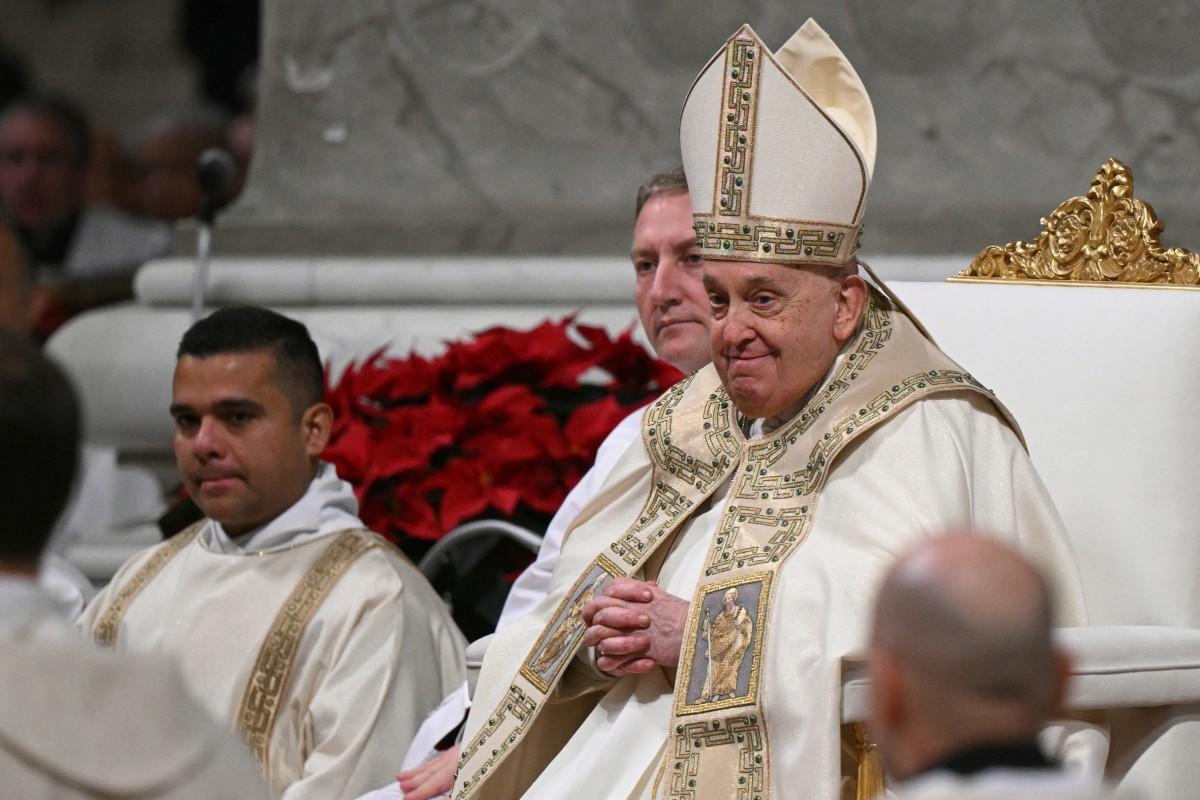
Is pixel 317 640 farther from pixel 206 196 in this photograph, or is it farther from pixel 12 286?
pixel 12 286

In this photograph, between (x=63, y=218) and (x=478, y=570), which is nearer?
(x=478, y=570)

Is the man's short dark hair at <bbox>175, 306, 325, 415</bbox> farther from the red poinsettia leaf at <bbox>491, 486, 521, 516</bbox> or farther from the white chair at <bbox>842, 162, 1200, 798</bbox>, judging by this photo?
the white chair at <bbox>842, 162, 1200, 798</bbox>

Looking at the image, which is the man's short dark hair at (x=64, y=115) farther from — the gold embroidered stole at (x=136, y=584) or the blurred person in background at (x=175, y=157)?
the gold embroidered stole at (x=136, y=584)

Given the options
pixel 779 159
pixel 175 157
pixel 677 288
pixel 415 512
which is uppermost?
pixel 175 157

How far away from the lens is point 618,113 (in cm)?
588

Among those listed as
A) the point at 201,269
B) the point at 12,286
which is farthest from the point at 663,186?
the point at 12,286

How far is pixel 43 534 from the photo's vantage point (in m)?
1.83

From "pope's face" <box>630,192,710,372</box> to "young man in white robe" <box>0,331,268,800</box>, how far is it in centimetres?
203

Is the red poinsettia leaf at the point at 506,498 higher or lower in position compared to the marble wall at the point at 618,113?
lower

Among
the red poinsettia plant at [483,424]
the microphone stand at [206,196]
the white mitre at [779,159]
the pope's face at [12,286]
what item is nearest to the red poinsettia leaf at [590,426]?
the red poinsettia plant at [483,424]

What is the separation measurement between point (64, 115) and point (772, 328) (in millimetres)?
5312

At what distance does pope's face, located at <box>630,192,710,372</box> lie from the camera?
3.78 metres

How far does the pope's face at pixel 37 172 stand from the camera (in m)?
7.15

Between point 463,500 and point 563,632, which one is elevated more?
point 463,500
